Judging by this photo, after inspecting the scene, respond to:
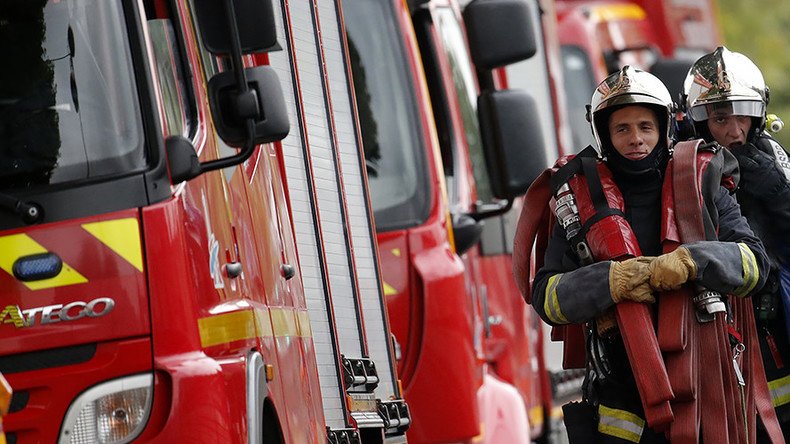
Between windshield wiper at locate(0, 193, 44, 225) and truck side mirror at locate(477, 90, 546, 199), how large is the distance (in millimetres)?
4212

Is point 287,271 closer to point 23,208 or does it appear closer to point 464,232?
point 23,208

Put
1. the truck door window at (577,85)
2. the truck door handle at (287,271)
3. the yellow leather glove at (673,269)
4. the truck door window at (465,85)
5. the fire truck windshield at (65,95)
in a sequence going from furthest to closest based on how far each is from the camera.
A: the truck door window at (577,85)
the truck door window at (465,85)
the truck door handle at (287,271)
the yellow leather glove at (673,269)
the fire truck windshield at (65,95)

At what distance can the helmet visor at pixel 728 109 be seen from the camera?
666cm

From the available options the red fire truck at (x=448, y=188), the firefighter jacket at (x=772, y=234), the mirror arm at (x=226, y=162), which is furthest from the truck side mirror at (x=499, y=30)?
the mirror arm at (x=226, y=162)

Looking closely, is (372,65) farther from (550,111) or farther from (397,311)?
(550,111)

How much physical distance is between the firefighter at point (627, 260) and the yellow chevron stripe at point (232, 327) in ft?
3.00

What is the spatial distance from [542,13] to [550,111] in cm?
70

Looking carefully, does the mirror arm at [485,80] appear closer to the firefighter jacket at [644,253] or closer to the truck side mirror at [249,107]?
the firefighter jacket at [644,253]

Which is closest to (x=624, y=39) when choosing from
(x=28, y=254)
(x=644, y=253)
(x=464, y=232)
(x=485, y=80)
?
(x=485, y=80)

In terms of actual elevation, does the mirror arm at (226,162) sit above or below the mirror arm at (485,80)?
above

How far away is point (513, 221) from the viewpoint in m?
10.3

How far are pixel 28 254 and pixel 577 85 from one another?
11568mm

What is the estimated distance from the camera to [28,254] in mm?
5066

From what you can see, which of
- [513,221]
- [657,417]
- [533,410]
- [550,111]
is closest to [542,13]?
[550,111]
